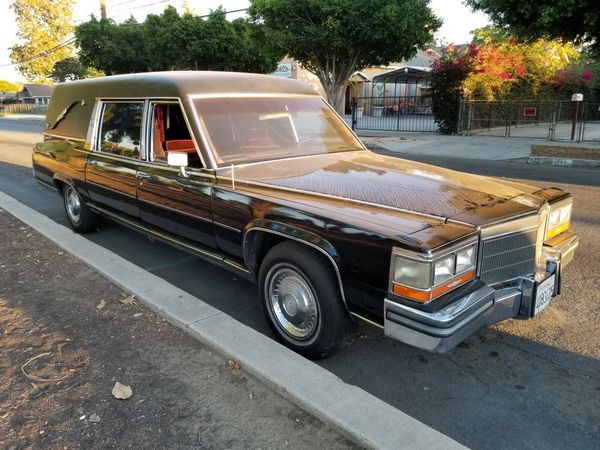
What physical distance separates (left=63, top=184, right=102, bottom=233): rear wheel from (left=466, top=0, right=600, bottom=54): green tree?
952 centimetres

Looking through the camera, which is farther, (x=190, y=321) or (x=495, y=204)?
(x=190, y=321)

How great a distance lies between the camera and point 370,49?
17641 millimetres

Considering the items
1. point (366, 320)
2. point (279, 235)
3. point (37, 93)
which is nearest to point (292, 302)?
point (279, 235)

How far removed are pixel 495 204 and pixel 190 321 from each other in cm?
217

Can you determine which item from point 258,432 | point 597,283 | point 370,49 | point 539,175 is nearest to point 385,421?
point 258,432

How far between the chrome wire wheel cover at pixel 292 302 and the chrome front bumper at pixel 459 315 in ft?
2.00

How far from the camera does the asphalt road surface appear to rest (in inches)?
104

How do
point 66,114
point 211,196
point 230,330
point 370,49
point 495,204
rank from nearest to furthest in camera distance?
point 495,204 < point 230,330 < point 211,196 < point 66,114 < point 370,49

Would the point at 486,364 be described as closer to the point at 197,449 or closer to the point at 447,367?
the point at 447,367

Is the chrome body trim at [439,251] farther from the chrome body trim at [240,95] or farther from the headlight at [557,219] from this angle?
the chrome body trim at [240,95]

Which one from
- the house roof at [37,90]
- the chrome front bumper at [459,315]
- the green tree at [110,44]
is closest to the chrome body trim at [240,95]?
the chrome front bumper at [459,315]

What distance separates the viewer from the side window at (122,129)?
466 centimetres

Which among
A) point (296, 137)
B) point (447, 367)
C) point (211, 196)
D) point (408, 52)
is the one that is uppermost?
point (408, 52)

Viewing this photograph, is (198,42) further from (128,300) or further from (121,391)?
(121,391)
